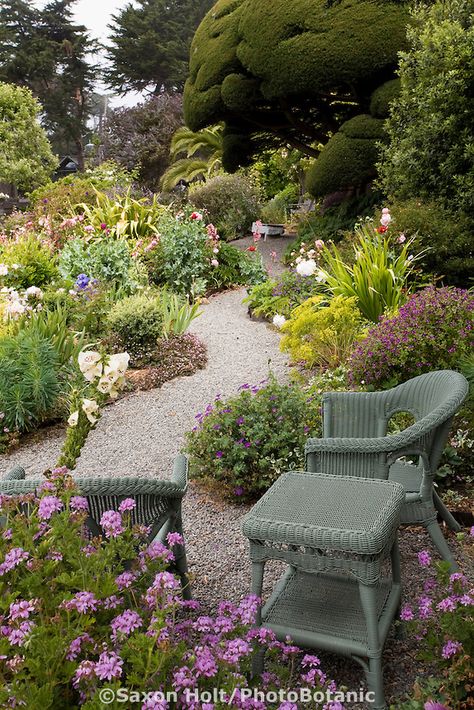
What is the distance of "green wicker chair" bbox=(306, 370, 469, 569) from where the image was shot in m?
2.33

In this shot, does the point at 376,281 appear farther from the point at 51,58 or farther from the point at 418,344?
the point at 51,58

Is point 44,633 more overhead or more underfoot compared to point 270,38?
more underfoot

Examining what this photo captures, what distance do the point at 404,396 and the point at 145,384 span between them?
10.3ft

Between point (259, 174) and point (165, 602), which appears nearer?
point (165, 602)

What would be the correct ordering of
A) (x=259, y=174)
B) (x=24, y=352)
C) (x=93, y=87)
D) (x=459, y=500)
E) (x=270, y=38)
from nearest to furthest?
(x=459, y=500)
(x=24, y=352)
(x=270, y=38)
(x=259, y=174)
(x=93, y=87)

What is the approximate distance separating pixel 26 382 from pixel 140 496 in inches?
122

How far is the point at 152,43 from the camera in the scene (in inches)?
1128

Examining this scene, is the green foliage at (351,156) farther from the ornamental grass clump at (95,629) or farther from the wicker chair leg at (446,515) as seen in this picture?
the ornamental grass clump at (95,629)

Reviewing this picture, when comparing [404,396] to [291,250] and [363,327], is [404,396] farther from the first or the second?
[291,250]

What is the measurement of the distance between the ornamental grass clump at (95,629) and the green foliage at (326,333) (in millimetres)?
3430

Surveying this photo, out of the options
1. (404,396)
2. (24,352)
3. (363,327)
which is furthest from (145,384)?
(404,396)

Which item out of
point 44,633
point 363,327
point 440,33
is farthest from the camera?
point 440,33

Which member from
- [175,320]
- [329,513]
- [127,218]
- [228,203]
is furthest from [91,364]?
[228,203]

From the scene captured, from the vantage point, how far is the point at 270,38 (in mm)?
Answer: 9500
